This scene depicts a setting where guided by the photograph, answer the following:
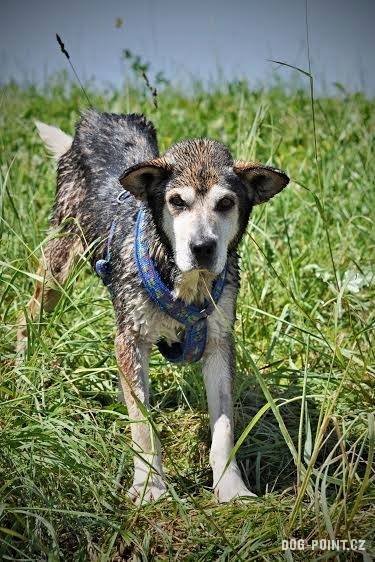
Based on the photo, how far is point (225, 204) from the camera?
3.09 m

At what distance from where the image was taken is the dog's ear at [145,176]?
122 inches

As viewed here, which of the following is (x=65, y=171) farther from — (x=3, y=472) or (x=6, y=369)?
(x=3, y=472)

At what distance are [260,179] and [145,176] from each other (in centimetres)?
54

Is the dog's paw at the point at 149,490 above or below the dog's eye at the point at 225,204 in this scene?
below

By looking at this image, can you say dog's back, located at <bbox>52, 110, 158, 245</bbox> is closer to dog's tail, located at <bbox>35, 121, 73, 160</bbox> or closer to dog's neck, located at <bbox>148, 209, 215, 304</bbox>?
dog's tail, located at <bbox>35, 121, 73, 160</bbox>

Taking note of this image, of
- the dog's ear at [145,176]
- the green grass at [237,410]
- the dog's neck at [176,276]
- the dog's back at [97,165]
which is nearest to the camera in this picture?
the green grass at [237,410]

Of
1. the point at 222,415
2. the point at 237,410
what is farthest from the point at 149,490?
the point at 237,410

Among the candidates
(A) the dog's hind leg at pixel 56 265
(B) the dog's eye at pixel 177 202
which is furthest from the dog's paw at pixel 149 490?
(A) the dog's hind leg at pixel 56 265

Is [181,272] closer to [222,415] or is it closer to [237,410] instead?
[222,415]

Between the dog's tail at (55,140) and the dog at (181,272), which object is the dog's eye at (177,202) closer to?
the dog at (181,272)

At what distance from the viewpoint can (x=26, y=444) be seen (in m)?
2.78

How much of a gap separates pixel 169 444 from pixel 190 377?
52 centimetres

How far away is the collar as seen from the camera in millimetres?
3256

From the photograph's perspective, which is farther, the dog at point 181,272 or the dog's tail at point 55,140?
the dog's tail at point 55,140
